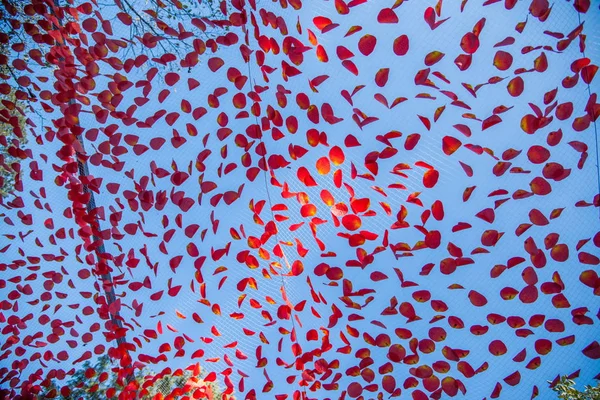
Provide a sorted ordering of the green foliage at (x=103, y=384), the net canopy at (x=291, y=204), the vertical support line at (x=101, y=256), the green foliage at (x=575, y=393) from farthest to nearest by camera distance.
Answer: the green foliage at (x=103, y=384) < the vertical support line at (x=101, y=256) < the net canopy at (x=291, y=204) < the green foliage at (x=575, y=393)

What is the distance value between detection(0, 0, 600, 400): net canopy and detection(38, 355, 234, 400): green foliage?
2 cm

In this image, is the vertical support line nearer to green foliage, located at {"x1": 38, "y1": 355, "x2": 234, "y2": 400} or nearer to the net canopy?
the net canopy

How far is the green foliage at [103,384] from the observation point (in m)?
2.96

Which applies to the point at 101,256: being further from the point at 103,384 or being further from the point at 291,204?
the point at 291,204

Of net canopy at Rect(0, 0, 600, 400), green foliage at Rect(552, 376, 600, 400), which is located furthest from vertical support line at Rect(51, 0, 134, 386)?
green foliage at Rect(552, 376, 600, 400)

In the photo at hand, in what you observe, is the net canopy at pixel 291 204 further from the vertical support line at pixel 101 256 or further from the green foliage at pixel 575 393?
the green foliage at pixel 575 393

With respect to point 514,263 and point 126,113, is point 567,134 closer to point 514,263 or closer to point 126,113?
point 514,263

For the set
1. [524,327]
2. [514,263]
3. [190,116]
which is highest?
[190,116]

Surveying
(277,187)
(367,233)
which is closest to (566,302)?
(367,233)

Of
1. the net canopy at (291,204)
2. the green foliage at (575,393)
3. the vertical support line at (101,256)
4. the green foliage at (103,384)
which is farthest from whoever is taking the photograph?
the green foliage at (103,384)

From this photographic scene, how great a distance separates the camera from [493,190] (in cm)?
269

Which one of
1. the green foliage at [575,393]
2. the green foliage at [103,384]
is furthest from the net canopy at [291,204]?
the green foliage at [575,393]

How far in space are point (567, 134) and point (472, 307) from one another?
1422 millimetres

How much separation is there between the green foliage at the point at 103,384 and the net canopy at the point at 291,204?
2 centimetres
